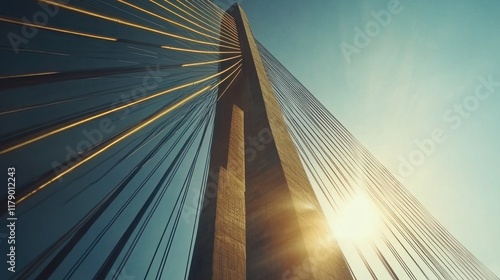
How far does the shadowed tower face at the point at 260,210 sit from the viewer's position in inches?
105

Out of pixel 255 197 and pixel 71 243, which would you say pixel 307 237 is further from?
pixel 71 243

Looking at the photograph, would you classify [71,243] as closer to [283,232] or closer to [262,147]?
[283,232]

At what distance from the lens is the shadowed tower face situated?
8.73ft

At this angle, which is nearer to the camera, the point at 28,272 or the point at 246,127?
the point at 28,272

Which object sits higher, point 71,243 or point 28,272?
point 71,243

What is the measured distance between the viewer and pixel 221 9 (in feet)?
31.4

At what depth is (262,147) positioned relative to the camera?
4.02 metres

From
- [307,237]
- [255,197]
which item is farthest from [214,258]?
[307,237]

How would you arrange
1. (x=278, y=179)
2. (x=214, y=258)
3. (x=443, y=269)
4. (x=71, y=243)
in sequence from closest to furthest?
(x=71, y=243) < (x=278, y=179) < (x=214, y=258) < (x=443, y=269)

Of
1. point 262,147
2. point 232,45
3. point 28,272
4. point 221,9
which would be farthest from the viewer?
point 221,9

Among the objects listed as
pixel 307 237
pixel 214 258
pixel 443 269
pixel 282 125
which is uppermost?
pixel 282 125

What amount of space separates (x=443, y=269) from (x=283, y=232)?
11.2ft

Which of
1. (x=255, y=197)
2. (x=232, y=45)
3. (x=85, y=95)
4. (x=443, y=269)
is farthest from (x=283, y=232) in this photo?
(x=232, y=45)

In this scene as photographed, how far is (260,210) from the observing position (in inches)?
127
